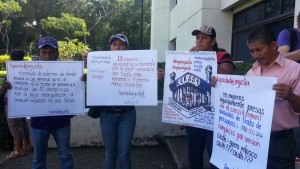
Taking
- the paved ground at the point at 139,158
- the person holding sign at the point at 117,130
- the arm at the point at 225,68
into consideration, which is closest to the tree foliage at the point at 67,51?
the paved ground at the point at 139,158

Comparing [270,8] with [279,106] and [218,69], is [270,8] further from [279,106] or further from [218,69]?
[279,106]

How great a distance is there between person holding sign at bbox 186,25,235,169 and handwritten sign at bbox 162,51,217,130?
3.4 inches

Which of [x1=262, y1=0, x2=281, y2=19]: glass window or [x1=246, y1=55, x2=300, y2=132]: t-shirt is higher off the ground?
[x1=262, y1=0, x2=281, y2=19]: glass window

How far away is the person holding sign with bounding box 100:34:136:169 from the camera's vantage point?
395 cm

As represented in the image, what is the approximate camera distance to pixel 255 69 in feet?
9.41

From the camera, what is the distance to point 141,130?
702cm

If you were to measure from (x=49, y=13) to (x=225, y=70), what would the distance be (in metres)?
42.4

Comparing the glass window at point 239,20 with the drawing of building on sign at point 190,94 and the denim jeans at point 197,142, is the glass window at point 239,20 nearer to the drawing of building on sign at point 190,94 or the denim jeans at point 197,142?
the drawing of building on sign at point 190,94

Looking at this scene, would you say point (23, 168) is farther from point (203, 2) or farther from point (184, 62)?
point (203, 2)

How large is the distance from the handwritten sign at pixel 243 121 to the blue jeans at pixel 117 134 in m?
1.08

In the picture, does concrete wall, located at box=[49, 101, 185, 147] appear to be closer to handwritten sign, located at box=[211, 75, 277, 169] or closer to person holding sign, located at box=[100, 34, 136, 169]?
person holding sign, located at box=[100, 34, 136, 169]

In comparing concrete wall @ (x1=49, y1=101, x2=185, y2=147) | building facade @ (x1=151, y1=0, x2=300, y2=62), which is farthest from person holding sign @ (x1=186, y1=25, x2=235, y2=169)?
building facade @ (x1=151, y1=0, x2=300, y2=62)

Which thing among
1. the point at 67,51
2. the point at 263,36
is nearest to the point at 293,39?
the point at 263,36

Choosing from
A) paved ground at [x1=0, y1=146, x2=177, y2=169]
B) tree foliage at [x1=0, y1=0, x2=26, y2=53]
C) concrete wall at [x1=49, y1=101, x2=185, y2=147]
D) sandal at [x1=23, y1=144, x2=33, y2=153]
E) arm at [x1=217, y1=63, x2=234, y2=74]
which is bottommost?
paved ground at [x1=0, y1=146, x2=177, y2=169]
